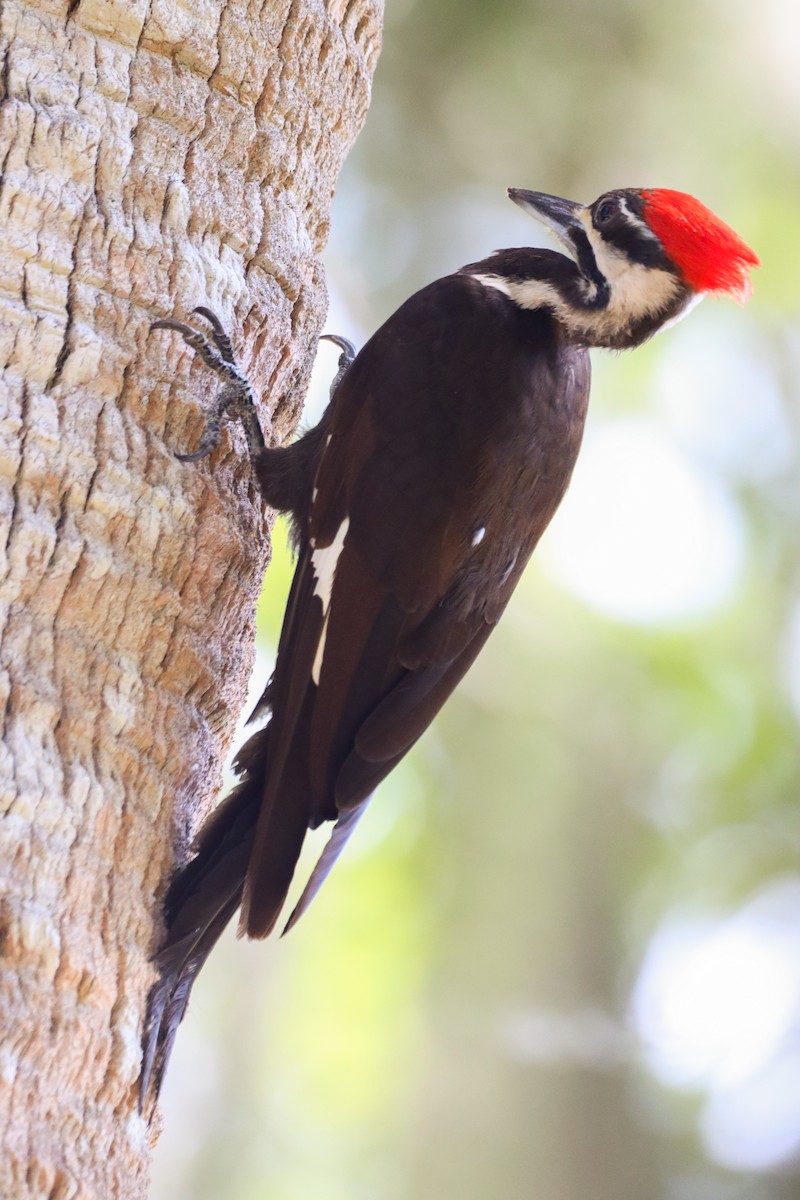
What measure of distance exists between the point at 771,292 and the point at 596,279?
3.20 metres

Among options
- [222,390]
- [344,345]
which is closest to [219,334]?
[222,390]

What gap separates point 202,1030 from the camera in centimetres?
565

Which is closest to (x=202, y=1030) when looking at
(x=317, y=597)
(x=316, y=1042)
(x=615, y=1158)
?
(x=316, y=1042)

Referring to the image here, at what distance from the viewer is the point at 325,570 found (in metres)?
2.07

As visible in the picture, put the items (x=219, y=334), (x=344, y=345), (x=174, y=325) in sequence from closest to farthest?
1. (x=174, y=325)
2. (x=219, y=334)
3. (x=344, y=345)

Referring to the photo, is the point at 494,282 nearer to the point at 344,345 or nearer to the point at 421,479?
the point at 421,479

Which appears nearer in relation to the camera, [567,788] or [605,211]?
[605,211]

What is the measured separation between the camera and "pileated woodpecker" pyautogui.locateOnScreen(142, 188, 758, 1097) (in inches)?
76.0

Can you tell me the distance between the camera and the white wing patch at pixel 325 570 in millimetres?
2006

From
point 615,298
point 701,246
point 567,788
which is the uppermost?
point 701,246

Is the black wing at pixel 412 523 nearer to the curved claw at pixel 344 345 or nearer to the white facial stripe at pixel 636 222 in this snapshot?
the white facial stripe at pixel 636 222

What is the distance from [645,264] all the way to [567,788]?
3601mm

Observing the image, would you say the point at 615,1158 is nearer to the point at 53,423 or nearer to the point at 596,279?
the point at 596,279

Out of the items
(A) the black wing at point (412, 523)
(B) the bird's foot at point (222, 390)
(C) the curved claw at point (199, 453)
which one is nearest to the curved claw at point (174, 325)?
(B) the bird's foot at point (222, 390)
